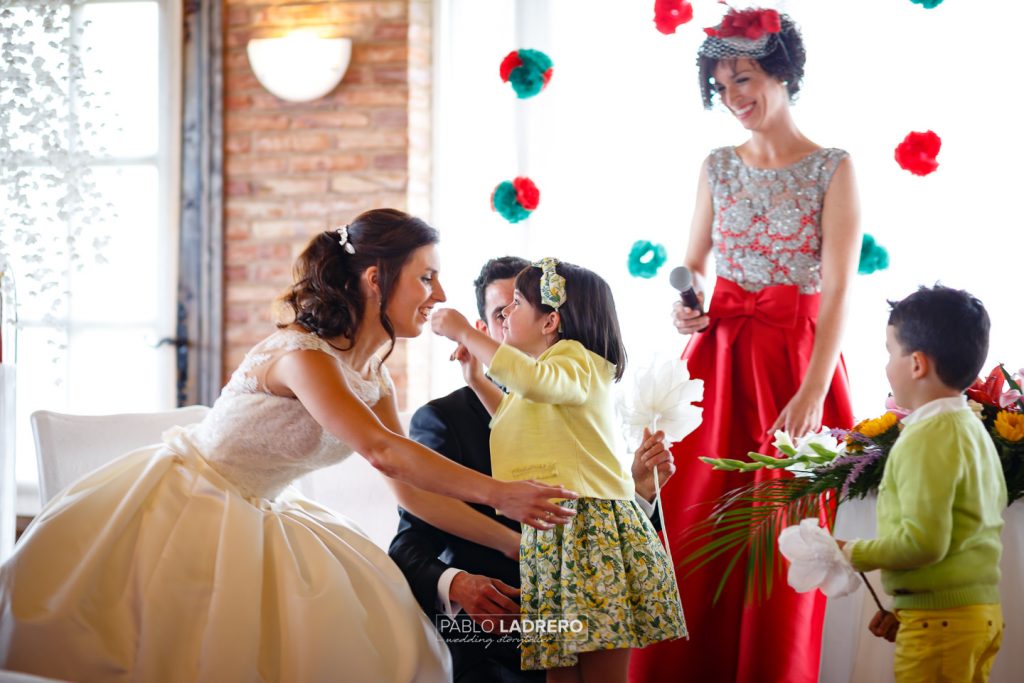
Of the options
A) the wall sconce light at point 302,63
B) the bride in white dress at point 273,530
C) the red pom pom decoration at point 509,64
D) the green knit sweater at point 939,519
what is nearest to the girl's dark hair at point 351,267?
the bride in white dress at point 273,530

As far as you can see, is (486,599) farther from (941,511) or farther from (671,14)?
(671,14)

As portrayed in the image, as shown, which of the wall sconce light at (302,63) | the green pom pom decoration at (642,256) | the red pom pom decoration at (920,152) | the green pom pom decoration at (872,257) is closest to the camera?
the red pom pom decoration at (920,152)

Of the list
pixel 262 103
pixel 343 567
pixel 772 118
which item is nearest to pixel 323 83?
pixel 262 103

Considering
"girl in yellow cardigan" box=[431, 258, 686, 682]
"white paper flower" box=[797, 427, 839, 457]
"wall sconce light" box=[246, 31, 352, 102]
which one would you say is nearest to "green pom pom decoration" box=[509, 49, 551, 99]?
"wall sconce light" box=[246, 31, 352, 102]

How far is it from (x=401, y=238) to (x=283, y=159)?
Answer: 1.84 metres

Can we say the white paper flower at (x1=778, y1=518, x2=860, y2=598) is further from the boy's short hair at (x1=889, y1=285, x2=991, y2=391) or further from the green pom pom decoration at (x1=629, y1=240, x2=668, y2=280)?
the green pom pom decoration at (x1=629, y1=240, x2=668, y2=280)

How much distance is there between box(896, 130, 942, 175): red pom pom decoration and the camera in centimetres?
289

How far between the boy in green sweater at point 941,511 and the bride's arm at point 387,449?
51cm

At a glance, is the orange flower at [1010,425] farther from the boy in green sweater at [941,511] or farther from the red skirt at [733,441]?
the red skirt at [733,441]

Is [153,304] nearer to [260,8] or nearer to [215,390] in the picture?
[215,390]

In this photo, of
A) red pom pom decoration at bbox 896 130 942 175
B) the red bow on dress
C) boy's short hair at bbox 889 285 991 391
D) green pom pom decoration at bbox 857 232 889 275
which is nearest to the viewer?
boy's short hair at bbox 889 285 991 391

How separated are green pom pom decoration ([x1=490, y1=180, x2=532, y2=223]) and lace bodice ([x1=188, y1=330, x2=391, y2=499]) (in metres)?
1.47

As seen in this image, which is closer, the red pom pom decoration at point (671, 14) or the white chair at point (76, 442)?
the white chair at point (76, 442)

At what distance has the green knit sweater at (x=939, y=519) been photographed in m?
1.59
